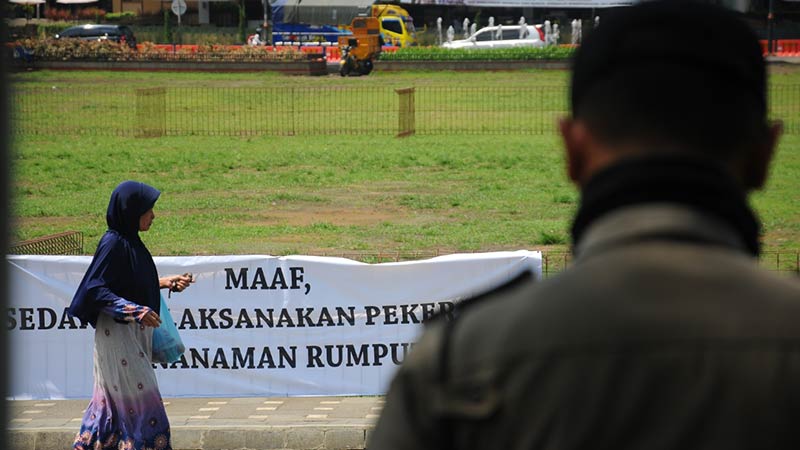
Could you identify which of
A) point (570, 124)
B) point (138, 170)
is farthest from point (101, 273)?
point (138, 170)

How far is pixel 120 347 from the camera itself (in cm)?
691

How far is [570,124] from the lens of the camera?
170 centimetres

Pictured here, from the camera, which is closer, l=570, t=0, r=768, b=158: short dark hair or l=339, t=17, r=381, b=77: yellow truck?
l=570, t=0, r=768, b=158: short dark hair

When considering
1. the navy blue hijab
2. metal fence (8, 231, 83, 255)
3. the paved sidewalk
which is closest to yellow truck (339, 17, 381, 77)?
metal fence (8, 231, 83, 255)

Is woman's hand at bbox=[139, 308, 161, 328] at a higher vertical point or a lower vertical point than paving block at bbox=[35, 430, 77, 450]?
higher

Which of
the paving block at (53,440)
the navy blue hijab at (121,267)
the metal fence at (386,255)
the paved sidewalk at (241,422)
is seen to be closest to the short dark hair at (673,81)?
the navy blue hijab at (121,267)

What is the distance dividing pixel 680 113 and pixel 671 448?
1.30 feet

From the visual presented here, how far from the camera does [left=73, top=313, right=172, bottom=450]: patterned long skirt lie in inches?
270

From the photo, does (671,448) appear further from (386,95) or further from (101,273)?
(386,95)

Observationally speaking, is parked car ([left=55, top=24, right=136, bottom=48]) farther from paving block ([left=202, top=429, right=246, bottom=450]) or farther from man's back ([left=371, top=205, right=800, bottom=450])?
man's back ([left=371, top=205, right=800, bottom=450])

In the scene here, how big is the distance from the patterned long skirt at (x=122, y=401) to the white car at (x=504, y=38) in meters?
41.0

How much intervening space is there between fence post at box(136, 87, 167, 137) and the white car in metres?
20.2

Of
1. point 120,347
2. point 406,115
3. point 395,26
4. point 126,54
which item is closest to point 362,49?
point 126,54

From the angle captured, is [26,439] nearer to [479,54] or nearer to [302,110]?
[302,110]
